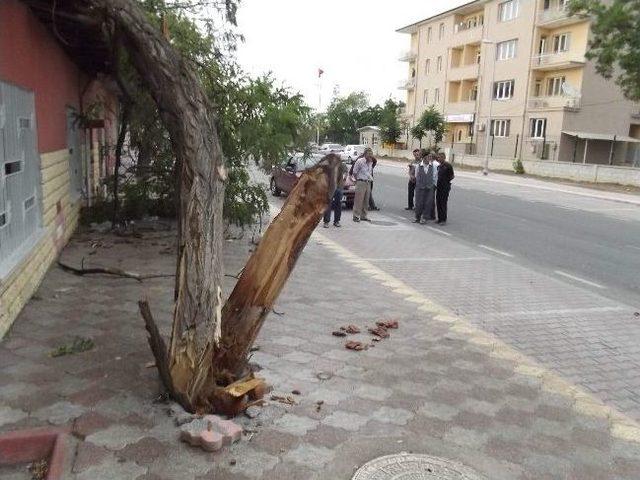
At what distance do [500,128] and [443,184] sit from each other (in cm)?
3525

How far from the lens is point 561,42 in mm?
41875

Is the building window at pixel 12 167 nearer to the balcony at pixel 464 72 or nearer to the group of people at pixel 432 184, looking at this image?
the group of people at pixel 432 184

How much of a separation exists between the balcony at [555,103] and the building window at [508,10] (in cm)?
687

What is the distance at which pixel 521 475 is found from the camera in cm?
328

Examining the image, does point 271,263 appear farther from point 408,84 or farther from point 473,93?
point 408,84

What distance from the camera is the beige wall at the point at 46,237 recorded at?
198 inches

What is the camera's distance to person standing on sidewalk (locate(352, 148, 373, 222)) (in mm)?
13867

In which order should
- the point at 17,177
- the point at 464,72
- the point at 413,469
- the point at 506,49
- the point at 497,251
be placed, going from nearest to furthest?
the point at 413,469 < the point at 17,177 < the point at 497,251 < the point at 506,49 < the point at 464,72

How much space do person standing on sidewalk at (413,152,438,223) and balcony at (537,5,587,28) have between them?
105ft

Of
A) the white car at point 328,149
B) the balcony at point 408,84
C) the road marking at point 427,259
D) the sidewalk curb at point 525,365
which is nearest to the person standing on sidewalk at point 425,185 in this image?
the white car at point 328,149

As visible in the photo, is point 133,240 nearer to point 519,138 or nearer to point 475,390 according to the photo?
point 475,390

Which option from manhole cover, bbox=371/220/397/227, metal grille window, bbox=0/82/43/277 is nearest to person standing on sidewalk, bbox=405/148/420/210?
manhole cover, bbox=371/220/397/227

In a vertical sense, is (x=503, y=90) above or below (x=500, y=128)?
above

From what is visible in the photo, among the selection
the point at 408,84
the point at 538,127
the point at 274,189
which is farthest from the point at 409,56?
the point at 274,189
